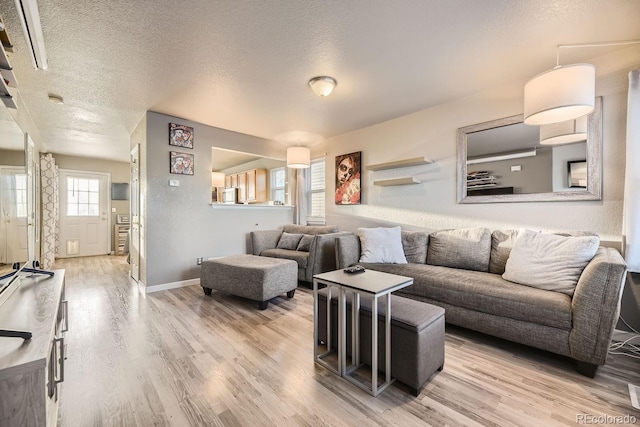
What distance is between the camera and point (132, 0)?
5.40 ft

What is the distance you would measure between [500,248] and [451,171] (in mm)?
1077

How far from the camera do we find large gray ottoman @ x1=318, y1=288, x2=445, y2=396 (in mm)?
1504

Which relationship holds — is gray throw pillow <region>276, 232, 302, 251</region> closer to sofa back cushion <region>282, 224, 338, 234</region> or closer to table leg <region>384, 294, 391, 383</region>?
sofa back cushion <region>282, 224, 338, 234</region>

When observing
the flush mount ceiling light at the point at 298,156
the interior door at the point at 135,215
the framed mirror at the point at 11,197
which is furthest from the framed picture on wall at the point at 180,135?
the framed mirror at the point at 11,197

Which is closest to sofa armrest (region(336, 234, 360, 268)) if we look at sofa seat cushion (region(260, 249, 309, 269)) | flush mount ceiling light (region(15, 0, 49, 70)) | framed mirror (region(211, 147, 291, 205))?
sofa seat cushion (region(260, 249, 309, 269))

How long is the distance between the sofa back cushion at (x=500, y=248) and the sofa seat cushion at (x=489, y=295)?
0.17 metres

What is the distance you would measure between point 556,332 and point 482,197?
5.01ft

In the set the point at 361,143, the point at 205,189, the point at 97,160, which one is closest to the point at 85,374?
the point at 205,189

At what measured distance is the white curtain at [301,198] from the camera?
200 inches

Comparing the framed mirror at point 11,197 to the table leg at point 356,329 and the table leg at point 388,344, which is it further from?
the table leg at point 388,344

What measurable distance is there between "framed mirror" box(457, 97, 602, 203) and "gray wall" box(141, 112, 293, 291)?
3333 millimetres

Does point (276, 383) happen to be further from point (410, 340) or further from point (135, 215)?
point (135, 215)

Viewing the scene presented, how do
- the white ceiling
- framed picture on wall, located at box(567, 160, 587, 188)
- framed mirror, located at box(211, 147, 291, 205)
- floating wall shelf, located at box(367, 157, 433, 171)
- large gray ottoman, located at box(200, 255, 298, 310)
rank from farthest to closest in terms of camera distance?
1. framed mirror, located at box(211, 147, 291, 205)
2. floating wall shelf, located at box(367, 157, 433, 171)
3. large gray ottoman, located at box(200, 255, 298, 310)
4. framed picture on wall, located at box(567, 160, 587, 188)
5. the white ceiling

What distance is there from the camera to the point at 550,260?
204 cm
